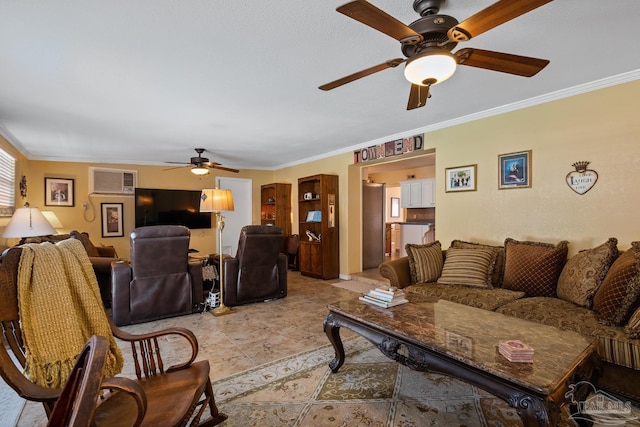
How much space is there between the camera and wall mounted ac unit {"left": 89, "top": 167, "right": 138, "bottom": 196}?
6285 millimetres

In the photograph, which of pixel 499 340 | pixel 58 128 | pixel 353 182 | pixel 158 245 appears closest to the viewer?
pixel 499 340

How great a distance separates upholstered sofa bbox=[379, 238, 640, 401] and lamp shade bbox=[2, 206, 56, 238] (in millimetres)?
3786

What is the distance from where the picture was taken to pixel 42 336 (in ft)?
4.35

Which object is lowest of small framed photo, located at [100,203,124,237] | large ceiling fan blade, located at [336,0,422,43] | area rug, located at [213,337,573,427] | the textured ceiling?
area rug, located at [213,337,573,427]

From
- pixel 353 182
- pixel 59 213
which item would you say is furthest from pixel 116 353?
pixel 59 213

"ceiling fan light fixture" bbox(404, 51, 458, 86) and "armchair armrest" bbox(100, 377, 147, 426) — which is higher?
"ceiling fan light fixture" bbox(404, 51, 458, 86)

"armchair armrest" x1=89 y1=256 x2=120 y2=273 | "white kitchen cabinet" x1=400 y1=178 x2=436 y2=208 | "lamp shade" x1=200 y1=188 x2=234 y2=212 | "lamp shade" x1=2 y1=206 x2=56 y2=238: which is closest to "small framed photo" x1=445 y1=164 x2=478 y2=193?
"lamp shade" x1=200 y1=188 x2=234 y2=212

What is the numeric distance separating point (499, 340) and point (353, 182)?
14.1ft

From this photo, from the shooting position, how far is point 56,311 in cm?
139

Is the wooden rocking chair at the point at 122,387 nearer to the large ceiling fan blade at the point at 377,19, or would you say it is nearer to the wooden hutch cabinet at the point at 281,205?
the large ceiling fan blade at the point at 377,19

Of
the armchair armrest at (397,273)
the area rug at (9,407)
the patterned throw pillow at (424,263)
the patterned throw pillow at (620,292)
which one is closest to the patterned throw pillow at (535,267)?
the patterned throw pillow at (620,292)

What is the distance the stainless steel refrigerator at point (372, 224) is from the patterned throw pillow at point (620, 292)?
4283 mm

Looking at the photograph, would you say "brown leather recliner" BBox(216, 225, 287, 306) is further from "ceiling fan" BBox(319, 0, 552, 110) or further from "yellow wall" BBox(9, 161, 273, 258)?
"yellow wall" BBox(9, 161, 273, 258)

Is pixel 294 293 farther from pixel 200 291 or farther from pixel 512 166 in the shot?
pixel 512 166
